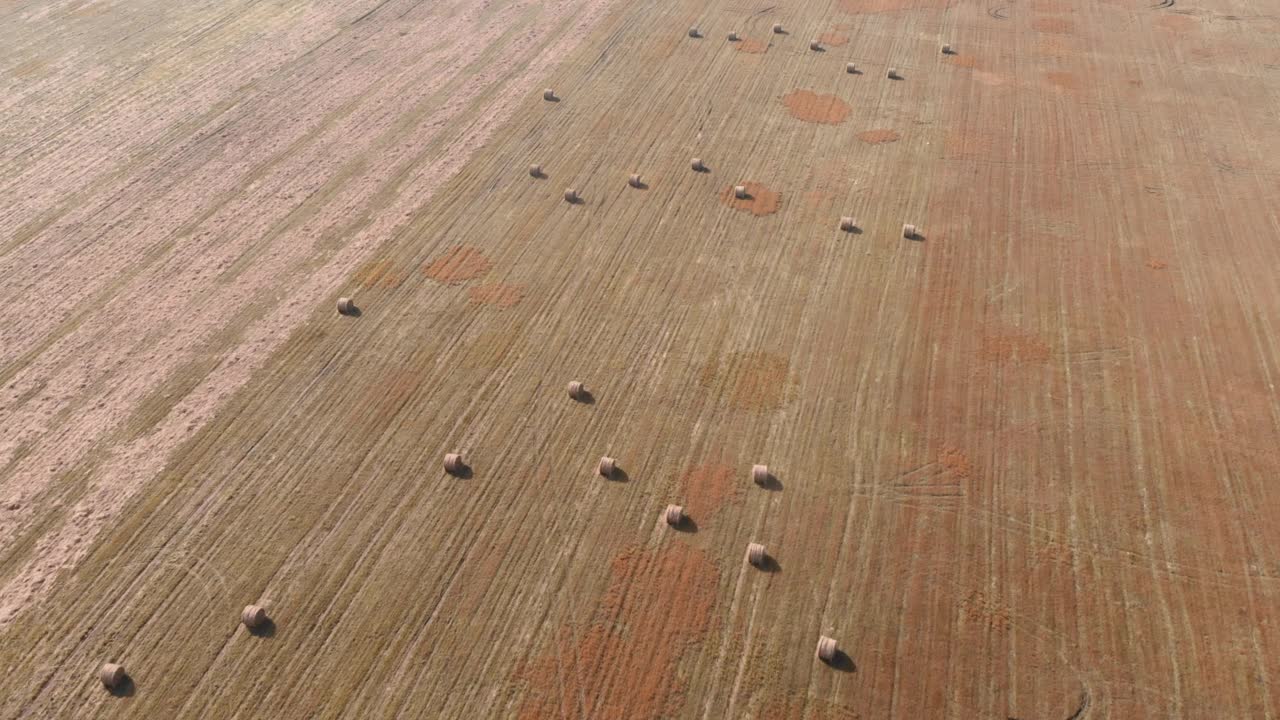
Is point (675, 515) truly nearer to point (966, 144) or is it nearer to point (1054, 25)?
point (966, 144)

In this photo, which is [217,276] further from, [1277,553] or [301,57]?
[1277,553]

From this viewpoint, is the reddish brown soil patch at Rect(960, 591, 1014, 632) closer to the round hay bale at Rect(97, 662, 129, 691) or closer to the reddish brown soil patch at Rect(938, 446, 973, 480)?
the reddish brown soil patch at Rect(938, 446, 973, 480)

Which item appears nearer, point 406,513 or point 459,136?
point 406,513

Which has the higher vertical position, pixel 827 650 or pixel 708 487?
pixel 708 487

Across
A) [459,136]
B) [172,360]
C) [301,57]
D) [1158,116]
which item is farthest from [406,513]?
[1158,116]

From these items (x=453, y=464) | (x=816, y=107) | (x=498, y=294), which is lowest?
(x=453, y=464)

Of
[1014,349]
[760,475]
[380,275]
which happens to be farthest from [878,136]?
[380,275]
